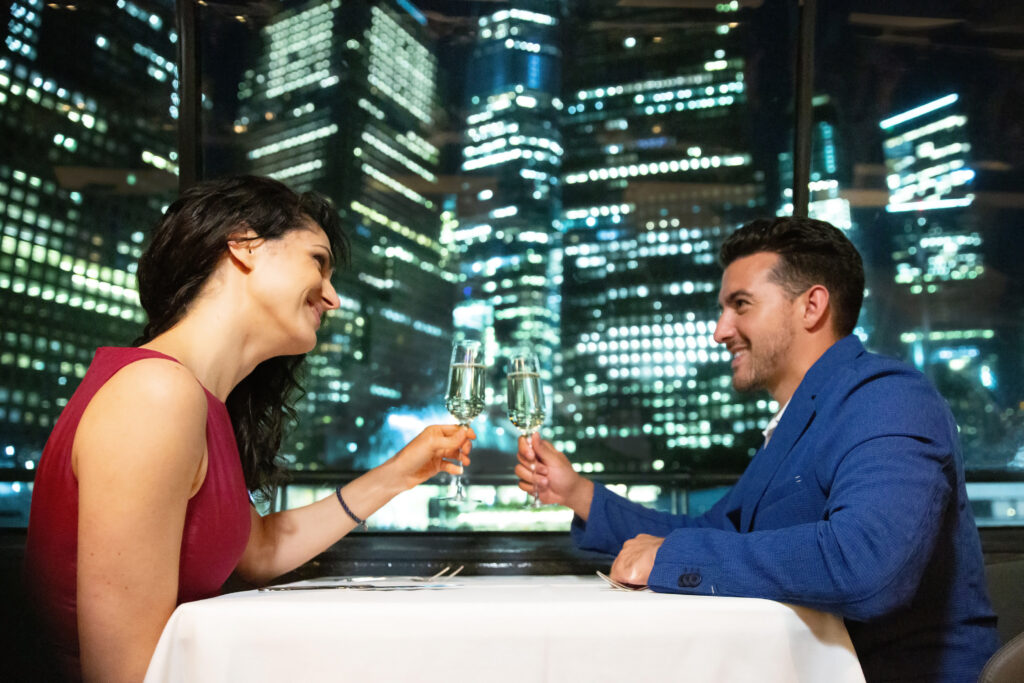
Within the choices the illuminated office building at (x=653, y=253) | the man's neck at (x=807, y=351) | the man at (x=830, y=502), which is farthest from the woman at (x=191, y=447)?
the illuminated office building at (x=653, y=253)

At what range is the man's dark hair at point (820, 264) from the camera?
6.34 ft

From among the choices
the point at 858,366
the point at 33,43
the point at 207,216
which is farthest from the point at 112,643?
the point at 33,43

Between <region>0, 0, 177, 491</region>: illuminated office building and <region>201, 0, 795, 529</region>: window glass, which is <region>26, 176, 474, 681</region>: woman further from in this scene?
<region>0, 0, 177, 491</region>: illuminated office building

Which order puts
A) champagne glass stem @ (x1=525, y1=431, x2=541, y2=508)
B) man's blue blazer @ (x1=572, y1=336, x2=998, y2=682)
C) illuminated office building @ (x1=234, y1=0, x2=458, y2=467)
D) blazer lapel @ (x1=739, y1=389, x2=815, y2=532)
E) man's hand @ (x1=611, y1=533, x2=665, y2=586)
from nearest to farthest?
man's blue blazer @ (x1=572, y1=336, x2=998, y2=682) → man's hand @ (x1=611, y1=533, x2=665, y2=586) → blazer lapel @ (x1=739, y1=389, x2=815, y2=532) → champagne glass stem @ (x1=525, y1=431, x2=541, y2=508) → illuminated office building @ (x1=234, y1=0, x2=458, y2=467)

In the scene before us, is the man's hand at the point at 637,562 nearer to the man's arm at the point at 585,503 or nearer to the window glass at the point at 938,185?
the man's arm at the point at 585,503

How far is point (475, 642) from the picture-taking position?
3.52ft

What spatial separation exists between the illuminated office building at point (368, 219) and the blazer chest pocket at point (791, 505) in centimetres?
152

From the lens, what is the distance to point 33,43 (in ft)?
8.16

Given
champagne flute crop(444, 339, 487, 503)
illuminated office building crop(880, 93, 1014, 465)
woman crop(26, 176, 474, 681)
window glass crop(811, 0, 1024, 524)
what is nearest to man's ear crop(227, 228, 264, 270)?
woman crop(26, 176, 474, 681)

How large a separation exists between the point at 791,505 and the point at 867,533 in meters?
0.37

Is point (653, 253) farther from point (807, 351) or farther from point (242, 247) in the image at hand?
point (242, 247)

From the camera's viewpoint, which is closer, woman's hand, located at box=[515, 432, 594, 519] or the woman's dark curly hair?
the woman's dark curly hair

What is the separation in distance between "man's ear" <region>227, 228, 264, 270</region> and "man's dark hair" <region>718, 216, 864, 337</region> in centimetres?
132

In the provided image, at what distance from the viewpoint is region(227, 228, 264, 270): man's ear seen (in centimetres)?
153
